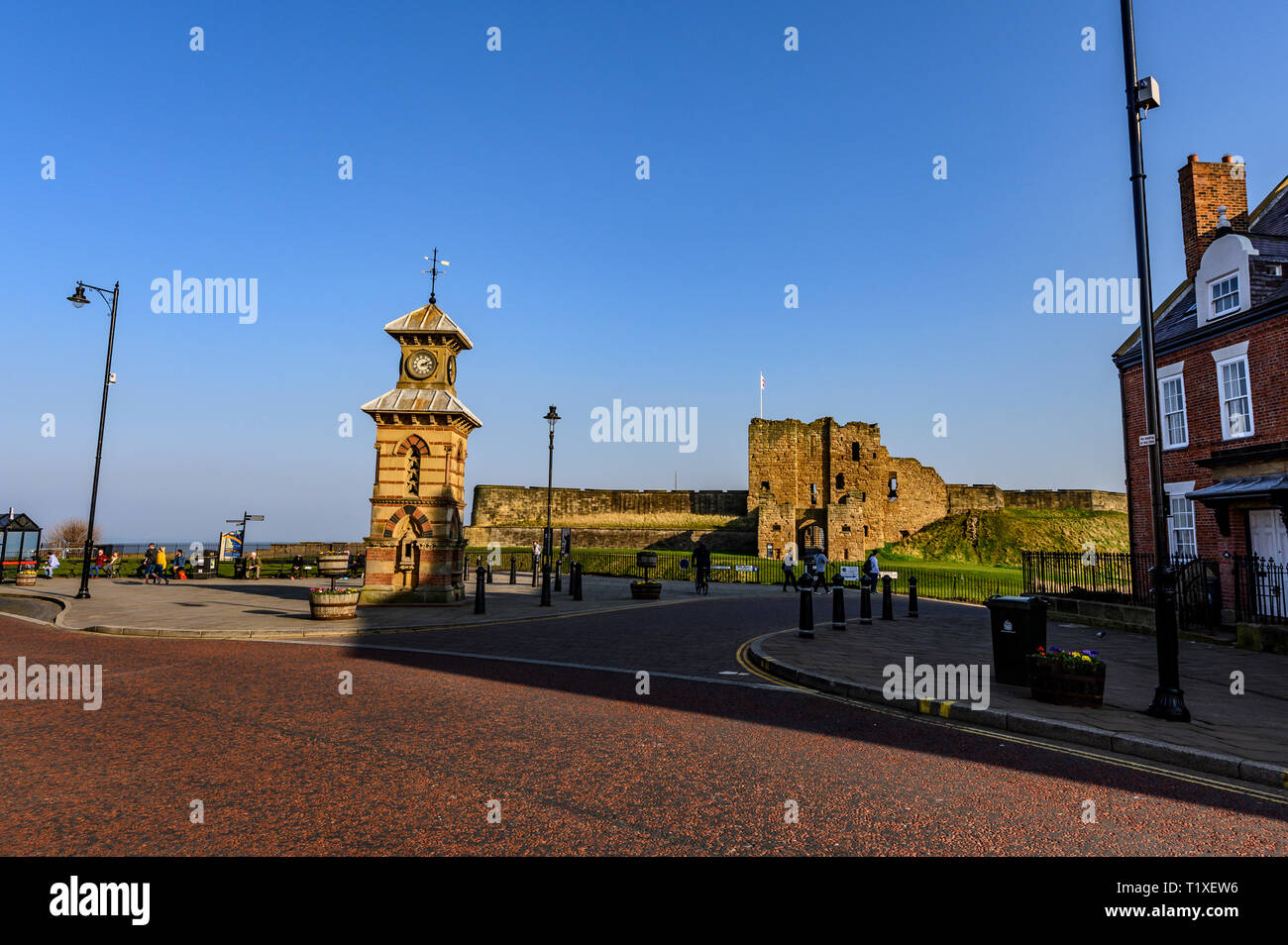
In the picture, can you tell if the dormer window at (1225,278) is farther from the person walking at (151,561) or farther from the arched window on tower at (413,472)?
the person walking at (151,561)

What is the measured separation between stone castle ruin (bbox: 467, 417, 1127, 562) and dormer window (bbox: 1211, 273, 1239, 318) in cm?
2843

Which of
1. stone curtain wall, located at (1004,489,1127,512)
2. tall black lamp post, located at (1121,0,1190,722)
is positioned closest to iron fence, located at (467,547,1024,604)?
tall black lamp post, located at (1121,0,1190,722)

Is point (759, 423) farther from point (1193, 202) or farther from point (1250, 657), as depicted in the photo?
point (1250, 657)

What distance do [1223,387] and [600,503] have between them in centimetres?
3949

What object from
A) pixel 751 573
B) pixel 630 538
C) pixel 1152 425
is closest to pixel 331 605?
pixel 1152 425

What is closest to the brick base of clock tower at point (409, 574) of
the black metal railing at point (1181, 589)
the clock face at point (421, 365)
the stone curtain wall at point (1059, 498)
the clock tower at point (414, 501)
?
the clock tower at point (414, 501)

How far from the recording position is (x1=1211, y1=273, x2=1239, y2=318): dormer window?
15.6m

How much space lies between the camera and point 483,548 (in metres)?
45.9

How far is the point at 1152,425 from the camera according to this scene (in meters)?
7.03

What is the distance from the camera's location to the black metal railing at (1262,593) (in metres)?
12.0

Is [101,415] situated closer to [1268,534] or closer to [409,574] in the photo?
[409,574]

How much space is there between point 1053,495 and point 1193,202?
120ft

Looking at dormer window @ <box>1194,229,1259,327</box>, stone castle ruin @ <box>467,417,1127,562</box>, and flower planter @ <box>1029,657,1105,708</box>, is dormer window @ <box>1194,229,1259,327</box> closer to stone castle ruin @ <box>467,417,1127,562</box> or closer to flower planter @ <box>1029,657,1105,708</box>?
flower planter @ <box>1029,657,1105,708</box>
